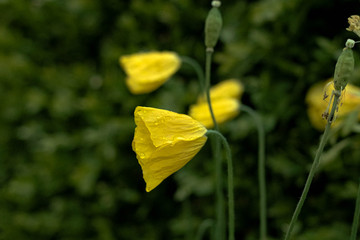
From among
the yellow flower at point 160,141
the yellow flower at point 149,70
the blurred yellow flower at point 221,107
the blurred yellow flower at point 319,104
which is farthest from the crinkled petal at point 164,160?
the blurred yellow flower at point 319,104

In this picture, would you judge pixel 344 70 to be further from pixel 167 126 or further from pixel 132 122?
pixel 132 122

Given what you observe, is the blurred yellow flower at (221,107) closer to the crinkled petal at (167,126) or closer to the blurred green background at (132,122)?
the blurred green background at (132,122)

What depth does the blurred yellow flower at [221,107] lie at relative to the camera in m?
1.16

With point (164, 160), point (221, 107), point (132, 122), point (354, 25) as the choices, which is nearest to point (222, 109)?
point (221, 107)

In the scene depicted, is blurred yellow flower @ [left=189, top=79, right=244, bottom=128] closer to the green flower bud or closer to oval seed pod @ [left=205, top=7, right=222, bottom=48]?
oval seed pod @ [left=205, top=7, right=222, bottom=48]

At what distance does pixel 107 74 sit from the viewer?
A: 216cm

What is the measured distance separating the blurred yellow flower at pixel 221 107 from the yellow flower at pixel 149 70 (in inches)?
4.8

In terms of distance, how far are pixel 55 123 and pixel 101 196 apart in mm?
486

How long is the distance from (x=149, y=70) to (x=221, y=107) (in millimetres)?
217

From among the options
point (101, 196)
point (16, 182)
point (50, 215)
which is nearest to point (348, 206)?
point (101, 196)

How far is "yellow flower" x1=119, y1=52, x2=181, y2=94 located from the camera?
1237 millimetres

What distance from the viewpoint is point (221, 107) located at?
128 cm

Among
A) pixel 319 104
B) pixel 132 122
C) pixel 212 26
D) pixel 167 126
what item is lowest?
pixel 132 122

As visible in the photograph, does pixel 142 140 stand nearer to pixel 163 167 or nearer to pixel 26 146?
pixel 163 167
